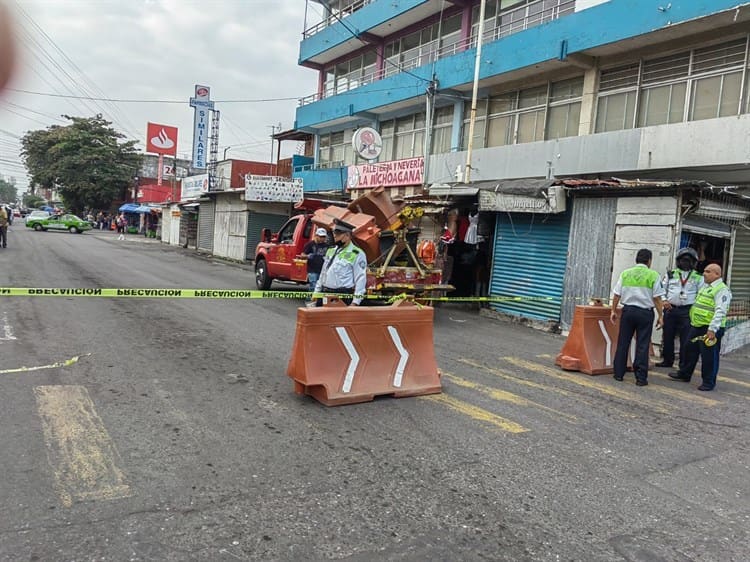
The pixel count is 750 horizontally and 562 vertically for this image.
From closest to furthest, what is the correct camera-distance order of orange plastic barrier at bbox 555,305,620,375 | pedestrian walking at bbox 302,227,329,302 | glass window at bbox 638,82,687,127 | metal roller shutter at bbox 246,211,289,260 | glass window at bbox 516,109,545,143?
orange plastic barrier at bbox 555,305,620,375 < pedestrian walking at bbox 302,227,329,302 < glass window at bbox 638,82,687,127 < glass window at bbox 516,109,545,143 < metal roller shutter at bbox 246,211,289,260

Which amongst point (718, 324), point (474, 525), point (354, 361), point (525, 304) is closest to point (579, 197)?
point (525, 304)

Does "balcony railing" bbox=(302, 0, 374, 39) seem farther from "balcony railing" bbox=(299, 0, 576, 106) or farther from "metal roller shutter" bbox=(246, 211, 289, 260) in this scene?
"metal roller shutter" bbox=(246, 211, 289, 260)

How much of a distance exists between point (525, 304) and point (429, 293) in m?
2.30

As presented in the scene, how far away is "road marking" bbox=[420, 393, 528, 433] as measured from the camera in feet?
17.5

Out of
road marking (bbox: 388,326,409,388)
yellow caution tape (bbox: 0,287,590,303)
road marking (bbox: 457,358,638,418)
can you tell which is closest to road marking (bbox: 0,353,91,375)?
yellow caution tape (bbox: 0,287,590,303)

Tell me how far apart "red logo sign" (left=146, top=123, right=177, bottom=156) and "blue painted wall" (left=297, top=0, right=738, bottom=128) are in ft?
130

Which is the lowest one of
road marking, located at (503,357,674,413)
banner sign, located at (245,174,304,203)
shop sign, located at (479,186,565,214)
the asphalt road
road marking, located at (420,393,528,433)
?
the asphalt road

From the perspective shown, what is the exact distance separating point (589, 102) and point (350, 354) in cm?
1340

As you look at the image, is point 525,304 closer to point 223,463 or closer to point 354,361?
point 354,361

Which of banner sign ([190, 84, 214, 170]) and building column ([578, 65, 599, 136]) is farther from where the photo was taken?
banner sign ([190, 84, 214, 170])

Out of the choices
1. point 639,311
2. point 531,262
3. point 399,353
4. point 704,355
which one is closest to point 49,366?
point 399,353

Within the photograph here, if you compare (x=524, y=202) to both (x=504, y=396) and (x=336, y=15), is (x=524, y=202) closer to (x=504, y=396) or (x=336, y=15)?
(x=504, y=396)

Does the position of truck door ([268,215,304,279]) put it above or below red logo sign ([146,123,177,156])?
below

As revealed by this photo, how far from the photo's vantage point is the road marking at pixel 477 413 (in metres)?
5.32
